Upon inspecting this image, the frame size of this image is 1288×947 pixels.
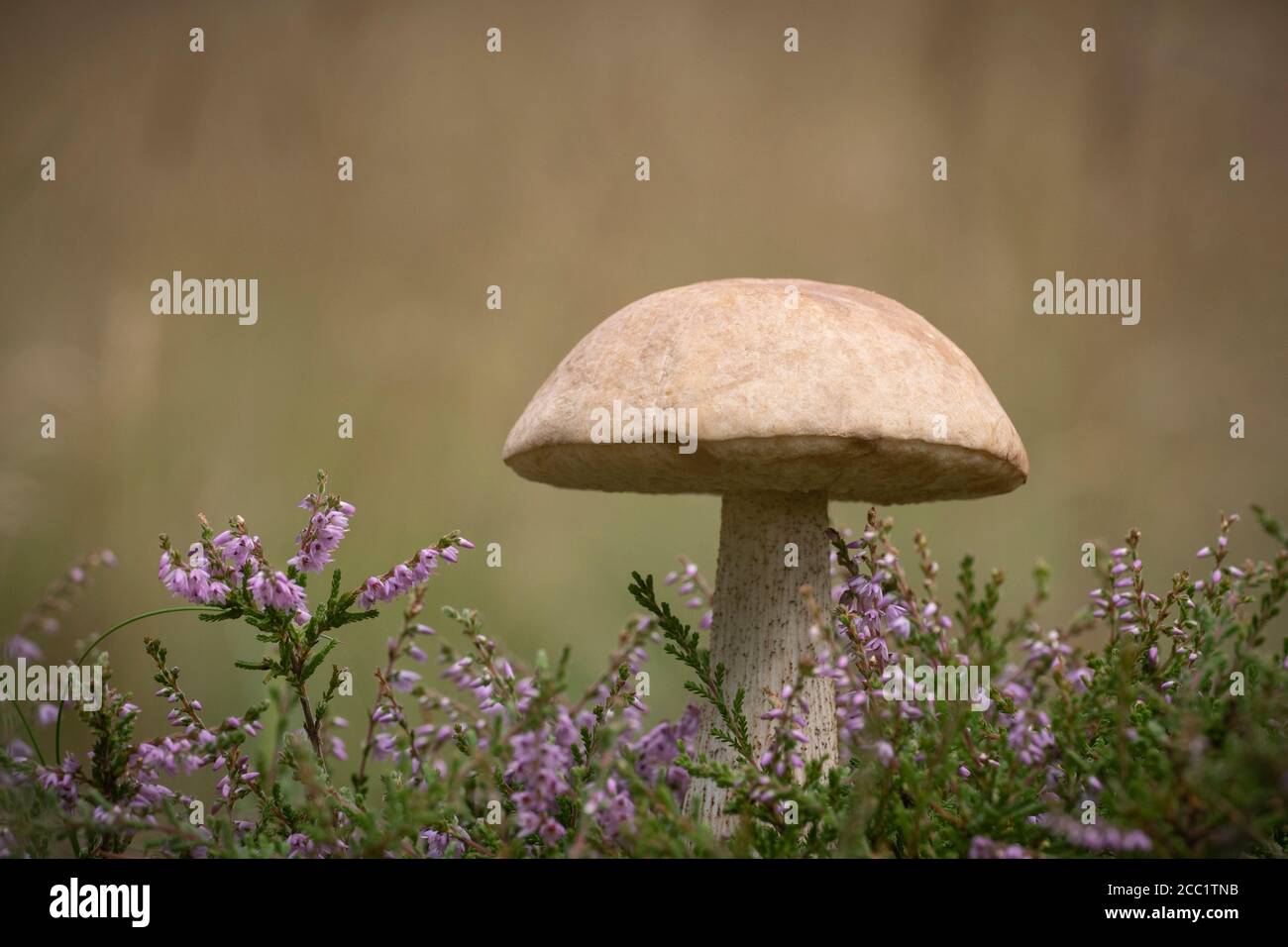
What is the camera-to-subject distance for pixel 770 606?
2.22 meters

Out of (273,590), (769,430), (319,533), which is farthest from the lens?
(319,533)

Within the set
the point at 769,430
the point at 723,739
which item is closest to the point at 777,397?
the point at 769,430

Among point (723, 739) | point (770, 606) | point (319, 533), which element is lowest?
point (723, 739)

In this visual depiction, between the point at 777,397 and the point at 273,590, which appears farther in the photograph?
the point at 273,590

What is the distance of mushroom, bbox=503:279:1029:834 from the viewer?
173 cm

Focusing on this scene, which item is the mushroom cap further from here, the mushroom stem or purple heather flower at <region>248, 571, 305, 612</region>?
purple heather flower at <region>248, 571, 305, 612</region>

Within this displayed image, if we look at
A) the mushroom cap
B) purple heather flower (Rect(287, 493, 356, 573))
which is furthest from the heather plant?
the mushroom cap

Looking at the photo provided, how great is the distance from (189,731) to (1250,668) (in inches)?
86.4

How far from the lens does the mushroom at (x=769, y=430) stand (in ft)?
5.67

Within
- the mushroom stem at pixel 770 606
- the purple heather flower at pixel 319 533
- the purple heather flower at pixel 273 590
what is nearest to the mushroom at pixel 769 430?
the mushroom stem at pixel 770 606

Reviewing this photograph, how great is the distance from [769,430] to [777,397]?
70 millimetres

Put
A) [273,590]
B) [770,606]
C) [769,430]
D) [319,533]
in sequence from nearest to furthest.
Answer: [769,430] < [273,590] < [319,533] < [770,606]

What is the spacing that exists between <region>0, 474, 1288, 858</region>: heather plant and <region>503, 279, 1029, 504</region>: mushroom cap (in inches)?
8.6

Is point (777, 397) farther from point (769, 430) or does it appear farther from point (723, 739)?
point (723, 739)
